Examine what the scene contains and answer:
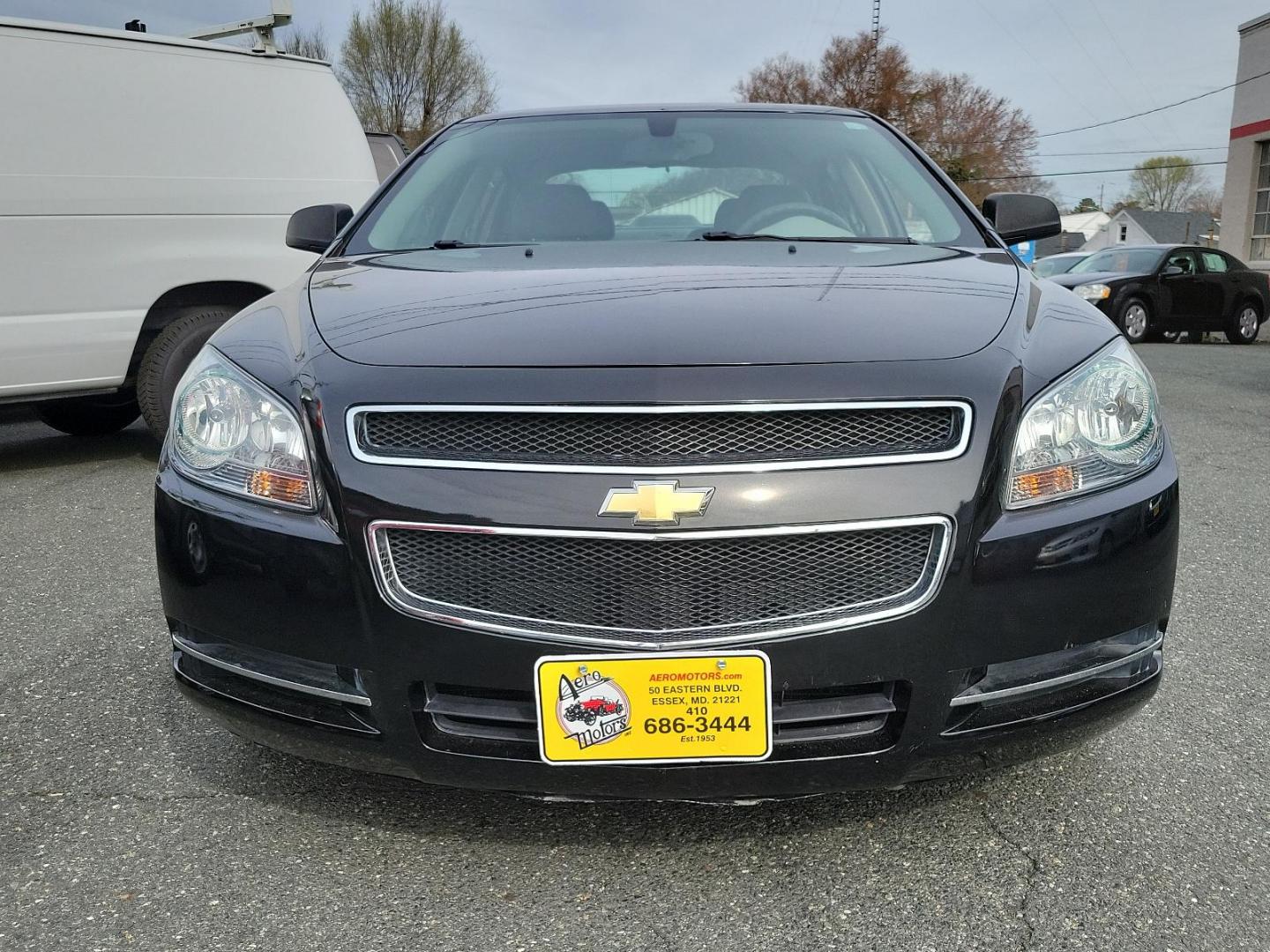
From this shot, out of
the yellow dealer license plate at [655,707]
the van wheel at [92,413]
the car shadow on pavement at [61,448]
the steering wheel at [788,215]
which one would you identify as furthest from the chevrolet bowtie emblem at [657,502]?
the van wheel at [92,413]

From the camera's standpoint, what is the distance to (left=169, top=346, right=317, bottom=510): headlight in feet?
6.17

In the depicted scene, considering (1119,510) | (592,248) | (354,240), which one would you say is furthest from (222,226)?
(1119,510)

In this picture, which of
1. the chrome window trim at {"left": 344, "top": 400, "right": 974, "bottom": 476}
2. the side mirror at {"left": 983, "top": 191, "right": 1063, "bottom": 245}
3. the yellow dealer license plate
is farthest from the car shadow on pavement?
the yellow dealer license plate

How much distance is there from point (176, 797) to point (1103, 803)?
1813 millimetres

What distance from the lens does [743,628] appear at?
67.4 inches

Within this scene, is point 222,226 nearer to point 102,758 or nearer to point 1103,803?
point 102,758

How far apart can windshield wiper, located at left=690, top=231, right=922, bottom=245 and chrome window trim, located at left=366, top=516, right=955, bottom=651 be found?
4.03 ft

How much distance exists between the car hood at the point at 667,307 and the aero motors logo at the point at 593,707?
496 millimetres

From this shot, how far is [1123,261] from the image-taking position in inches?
614

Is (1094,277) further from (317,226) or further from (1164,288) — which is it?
(317,226)

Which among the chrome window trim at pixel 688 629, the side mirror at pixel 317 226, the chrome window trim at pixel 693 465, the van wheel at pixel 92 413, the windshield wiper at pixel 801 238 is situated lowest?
the van wheel at pixel 92 413

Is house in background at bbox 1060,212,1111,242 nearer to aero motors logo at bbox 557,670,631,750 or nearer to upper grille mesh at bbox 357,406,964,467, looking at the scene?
upper grille mesh at bbox 357,406,964,467

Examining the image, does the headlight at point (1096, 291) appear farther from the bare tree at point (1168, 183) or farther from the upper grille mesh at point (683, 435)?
the bare tree at point (1168, 183)

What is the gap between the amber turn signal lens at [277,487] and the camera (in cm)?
186
